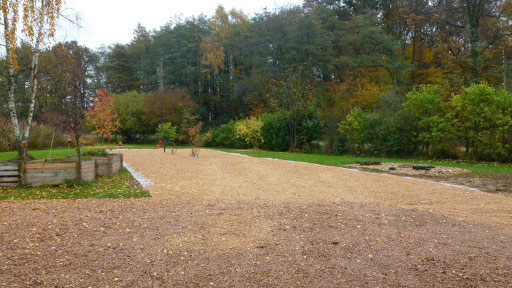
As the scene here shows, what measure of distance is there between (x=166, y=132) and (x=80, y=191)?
17542 mm

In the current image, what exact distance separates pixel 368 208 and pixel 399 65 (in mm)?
18251

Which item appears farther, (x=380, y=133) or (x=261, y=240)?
(x=380, y=133)

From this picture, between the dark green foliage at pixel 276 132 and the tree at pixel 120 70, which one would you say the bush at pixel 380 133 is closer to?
the dark green foliage at pixel 276 132

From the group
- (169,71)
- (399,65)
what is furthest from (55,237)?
(169,71)

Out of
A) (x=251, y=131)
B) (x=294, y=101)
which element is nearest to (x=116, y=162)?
(x=251, y=131)

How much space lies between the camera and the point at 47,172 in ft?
19.0

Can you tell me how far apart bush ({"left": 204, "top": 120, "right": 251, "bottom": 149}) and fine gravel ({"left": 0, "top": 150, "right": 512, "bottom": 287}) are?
519 inches

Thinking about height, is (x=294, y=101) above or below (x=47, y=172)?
above

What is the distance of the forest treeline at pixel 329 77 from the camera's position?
1089 cm

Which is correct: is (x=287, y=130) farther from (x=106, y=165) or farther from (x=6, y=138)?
(x=6, y=138)

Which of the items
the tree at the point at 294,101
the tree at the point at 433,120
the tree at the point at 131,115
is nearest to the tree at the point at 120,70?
the tree at the point at 131,115

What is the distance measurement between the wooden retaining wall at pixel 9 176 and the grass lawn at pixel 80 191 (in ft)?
0.58

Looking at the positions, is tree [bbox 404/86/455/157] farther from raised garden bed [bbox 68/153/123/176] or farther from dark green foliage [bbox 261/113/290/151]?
raised garden bed [bbox 68/153/123/176]

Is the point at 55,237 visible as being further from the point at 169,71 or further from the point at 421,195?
the point at 169,71
